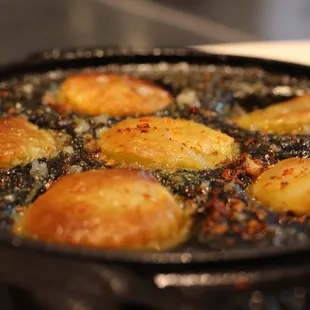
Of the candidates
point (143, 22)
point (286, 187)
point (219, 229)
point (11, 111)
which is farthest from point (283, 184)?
point (143, 22)

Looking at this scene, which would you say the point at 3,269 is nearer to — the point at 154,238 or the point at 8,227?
the point at 8,227

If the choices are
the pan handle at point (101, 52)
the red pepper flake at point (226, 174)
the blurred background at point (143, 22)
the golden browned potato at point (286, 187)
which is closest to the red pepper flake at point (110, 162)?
the red pepper flake at point (226, 174)

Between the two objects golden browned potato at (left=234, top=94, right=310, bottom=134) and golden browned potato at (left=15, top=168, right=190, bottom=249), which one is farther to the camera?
golden browned potato at (left=234, top=94, right=310, bottom=134)

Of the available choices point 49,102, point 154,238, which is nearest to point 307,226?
point 154,238

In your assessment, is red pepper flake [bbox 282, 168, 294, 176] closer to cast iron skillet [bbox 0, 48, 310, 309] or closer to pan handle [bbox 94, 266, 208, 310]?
cast iron skillet [bbox 0, 48, 310, 309]

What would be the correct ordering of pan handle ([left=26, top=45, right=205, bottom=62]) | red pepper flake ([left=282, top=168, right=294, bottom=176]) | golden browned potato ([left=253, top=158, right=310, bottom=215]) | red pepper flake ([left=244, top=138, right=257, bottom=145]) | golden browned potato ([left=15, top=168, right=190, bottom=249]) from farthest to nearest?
pan handle ([left=26, top=45, right=205, bottom=62]) < red pepper flake ([left=244, top=138, right=257, bottom=145]) < red pepper flake ([left=282, top=168, right=294, bottom=176]) < golden browned potato ([left=253, top=158, right=310, bottom=215]) < golden browned potato ([left=15, top=168, right=190, bottom=249])

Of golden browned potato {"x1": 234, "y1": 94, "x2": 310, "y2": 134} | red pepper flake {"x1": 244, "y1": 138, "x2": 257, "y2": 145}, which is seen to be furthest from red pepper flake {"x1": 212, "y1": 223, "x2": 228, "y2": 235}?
golden browned potato {"x1": 234, "y1": 94, "x2": 310, "y2": 134}

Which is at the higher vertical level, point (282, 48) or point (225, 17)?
point (282, 48)

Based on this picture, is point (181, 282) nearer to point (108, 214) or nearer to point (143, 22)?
point (108, 214)
